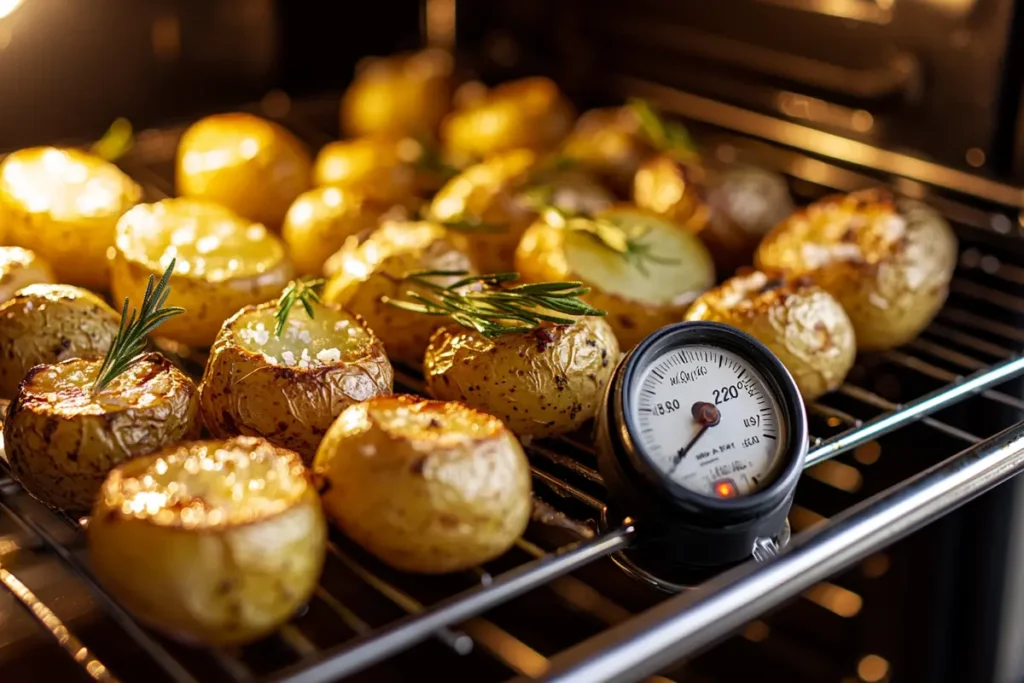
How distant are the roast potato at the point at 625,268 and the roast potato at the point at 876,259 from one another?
164mm

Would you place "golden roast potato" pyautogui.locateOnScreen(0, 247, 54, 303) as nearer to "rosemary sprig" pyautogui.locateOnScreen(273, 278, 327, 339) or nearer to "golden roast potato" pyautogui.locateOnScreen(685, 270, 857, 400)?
"rosemary sprig" pyautogui.locateOnScreen(273, 278, 327, 339)

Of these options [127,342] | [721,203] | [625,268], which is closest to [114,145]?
[127,342]

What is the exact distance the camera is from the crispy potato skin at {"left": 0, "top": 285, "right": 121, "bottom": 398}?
1596 mm

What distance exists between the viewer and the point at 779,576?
1241 millimetres

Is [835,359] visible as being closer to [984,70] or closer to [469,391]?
[469,391]

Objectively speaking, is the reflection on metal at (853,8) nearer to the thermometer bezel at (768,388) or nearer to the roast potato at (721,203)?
the roast potato at (721,203)

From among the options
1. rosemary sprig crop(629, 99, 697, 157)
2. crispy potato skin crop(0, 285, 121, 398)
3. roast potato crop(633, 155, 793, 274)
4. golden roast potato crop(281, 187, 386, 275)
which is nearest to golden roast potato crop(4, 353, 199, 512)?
crispy potato skin crop(0, 285, 121, 398)

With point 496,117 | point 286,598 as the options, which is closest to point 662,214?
point 496,117

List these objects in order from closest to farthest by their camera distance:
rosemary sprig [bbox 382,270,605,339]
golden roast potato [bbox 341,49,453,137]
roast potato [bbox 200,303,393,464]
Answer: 1. roast potato [bbox 200,303,393,464]
2. rosemary sprig [bbox 382,270,605,339]
3. golden roast potato [bbox 341,49,453,137]

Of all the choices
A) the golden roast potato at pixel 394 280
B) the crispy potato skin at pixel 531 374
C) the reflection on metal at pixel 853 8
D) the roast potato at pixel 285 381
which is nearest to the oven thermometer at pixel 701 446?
the crispy potato skin at pixel 531 374

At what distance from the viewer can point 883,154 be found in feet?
7.77

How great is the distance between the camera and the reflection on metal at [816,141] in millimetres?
2248

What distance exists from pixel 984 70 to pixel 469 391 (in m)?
1.29

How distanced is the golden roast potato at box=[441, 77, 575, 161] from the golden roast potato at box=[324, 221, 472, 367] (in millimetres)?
623
